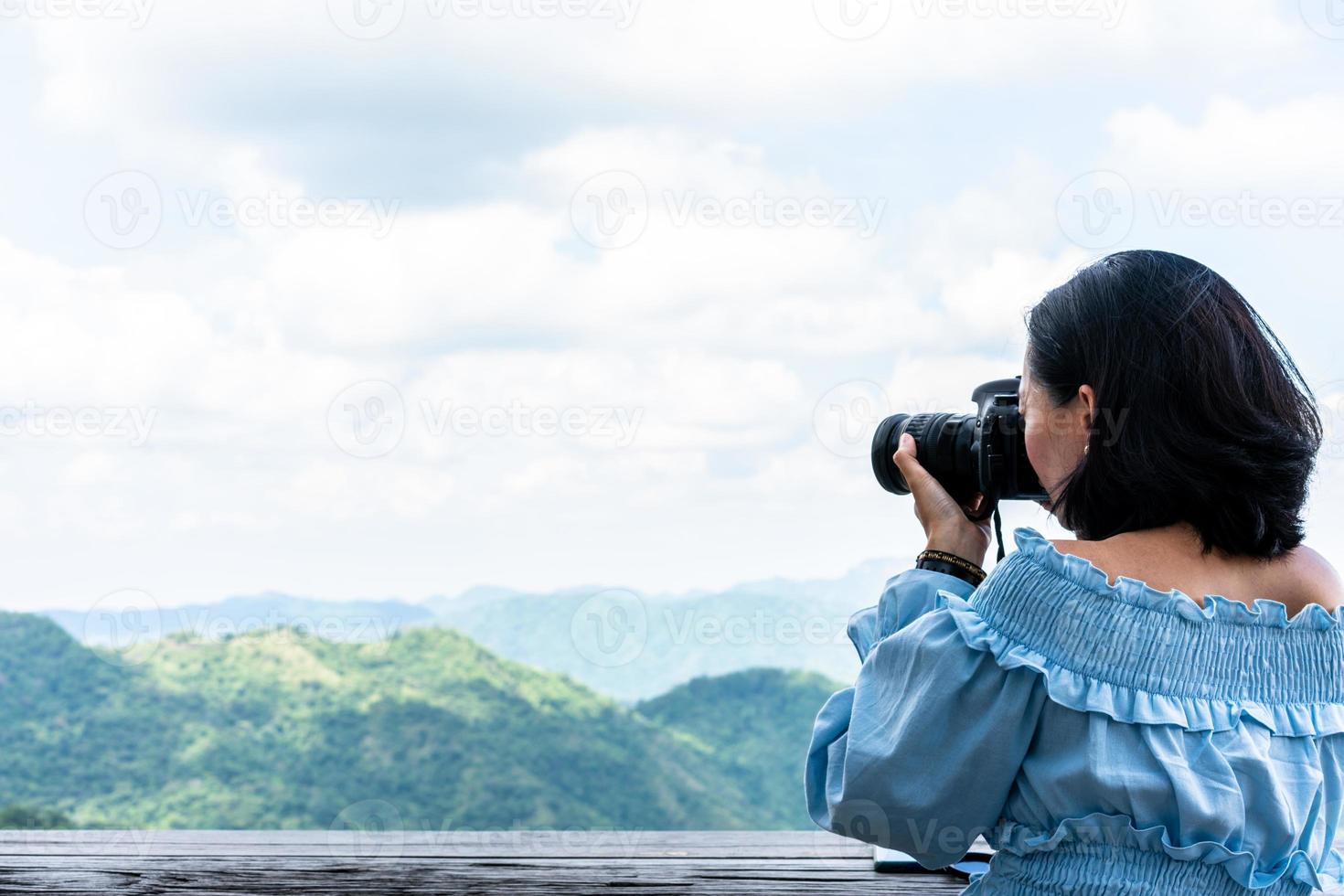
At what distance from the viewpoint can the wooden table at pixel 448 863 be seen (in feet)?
5.75

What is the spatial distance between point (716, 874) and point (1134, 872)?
942 mm


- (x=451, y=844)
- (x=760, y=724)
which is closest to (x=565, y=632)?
(x=760, y=724)

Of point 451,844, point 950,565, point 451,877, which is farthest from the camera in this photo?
point 451,844

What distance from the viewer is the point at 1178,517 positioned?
1013 millimetres

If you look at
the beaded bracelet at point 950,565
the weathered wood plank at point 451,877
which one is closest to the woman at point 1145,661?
the beaded bracelet at point 950,565

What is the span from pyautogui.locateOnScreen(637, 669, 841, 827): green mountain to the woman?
1058 cm

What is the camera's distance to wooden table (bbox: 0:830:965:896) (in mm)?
1753

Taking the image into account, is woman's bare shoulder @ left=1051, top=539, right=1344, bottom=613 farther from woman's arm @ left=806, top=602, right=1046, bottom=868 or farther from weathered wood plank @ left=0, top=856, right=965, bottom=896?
weathered wood plank @ left=0, top=856, right=965, bottom=896

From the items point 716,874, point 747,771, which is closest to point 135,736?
point 747,771

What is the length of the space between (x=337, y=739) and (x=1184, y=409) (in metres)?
11.5

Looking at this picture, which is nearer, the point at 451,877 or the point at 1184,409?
the point at 1184,409

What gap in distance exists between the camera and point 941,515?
4.02 feet

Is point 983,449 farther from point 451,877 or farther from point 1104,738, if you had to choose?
point 451,877

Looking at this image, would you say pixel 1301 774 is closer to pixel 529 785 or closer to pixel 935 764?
pixel 935 764
